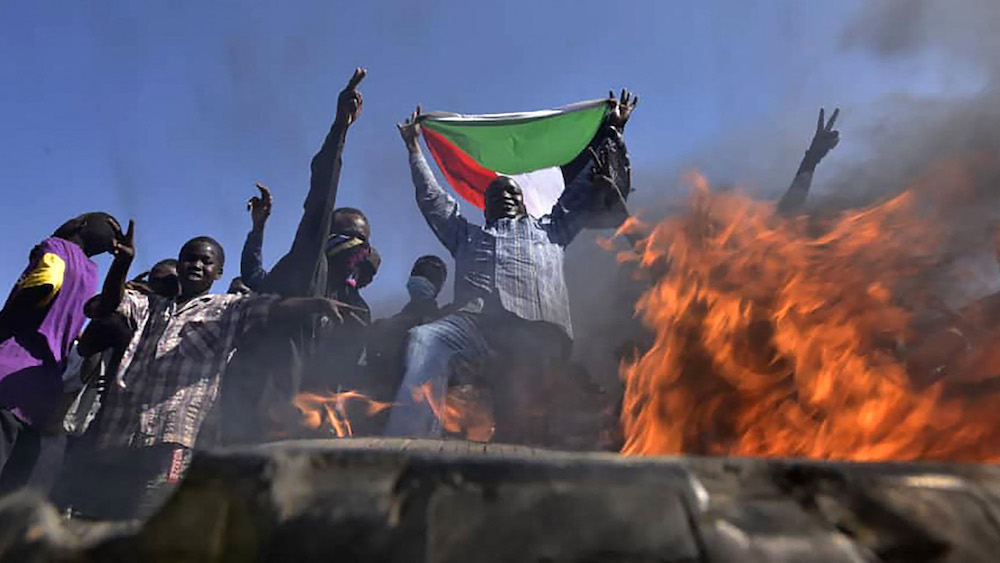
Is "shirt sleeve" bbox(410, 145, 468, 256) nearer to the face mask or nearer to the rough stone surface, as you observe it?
the face mask

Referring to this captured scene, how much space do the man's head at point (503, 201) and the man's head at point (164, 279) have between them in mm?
2846

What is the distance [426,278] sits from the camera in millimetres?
6324

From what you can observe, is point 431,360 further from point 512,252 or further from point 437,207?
point 437,207

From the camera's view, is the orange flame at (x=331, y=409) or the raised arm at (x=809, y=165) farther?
the raised arm at (x=809, y=165)

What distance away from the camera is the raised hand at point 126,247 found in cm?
396

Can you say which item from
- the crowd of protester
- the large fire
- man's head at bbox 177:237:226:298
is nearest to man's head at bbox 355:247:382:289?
the crowd of protester

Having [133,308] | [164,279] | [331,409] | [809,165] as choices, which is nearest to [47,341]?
[133,308]

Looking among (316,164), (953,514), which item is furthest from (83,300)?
(953,514)

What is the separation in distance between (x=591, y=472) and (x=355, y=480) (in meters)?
0.43

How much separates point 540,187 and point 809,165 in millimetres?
3079

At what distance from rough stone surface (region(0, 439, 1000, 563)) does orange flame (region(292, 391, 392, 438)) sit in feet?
11.6

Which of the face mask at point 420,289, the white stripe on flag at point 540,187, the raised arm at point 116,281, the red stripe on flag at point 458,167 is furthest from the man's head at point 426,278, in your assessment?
the raised arm at point 116,281

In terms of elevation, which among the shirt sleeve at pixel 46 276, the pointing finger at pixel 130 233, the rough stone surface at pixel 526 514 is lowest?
the rough stone surface at pixel 526 514

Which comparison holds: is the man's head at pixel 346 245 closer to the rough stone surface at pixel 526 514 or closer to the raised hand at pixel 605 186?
the raised hand at pixel 605 186
